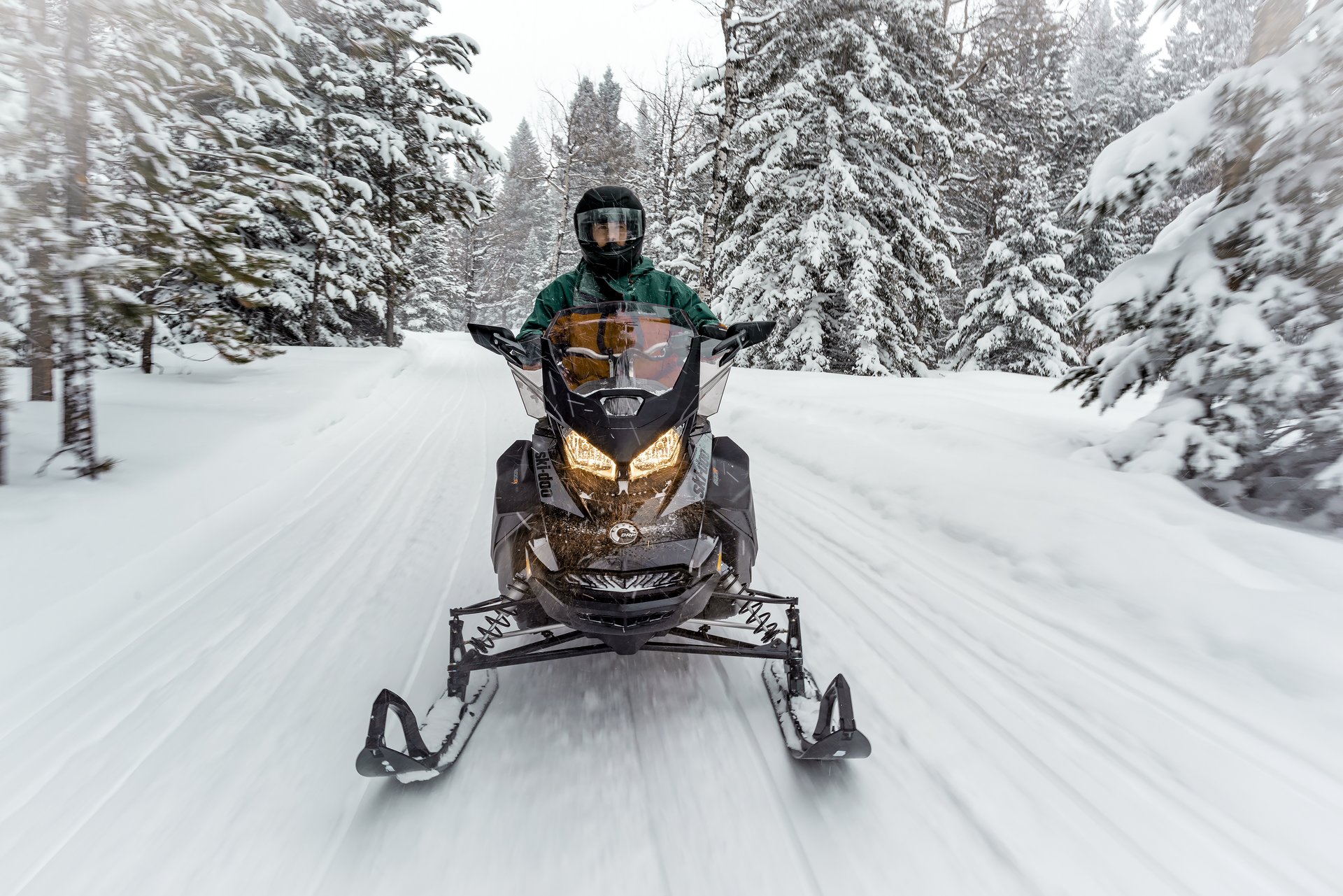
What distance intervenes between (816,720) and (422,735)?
1.37 m

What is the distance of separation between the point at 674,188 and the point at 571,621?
23.5 metres

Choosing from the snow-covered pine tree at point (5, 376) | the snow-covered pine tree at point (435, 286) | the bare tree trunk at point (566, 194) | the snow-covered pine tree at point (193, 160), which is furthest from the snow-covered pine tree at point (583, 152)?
the snow-covered pine tree at point (5, 376)

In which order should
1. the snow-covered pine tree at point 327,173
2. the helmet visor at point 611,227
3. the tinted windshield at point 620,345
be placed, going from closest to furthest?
the tinted windshield at point 620,345 → the helmet visor at point 611,227 → the snow-covered pine tree at point 327,173

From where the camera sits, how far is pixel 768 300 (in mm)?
13406

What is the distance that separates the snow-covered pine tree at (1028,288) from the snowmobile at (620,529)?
17811mm

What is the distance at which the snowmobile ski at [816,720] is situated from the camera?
2014 mm

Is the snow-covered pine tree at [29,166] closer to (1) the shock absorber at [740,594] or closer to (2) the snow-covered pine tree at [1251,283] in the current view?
(1) the shock absorber at [740,594]

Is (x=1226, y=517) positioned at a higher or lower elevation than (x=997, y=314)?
lower

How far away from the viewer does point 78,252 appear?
4.18m

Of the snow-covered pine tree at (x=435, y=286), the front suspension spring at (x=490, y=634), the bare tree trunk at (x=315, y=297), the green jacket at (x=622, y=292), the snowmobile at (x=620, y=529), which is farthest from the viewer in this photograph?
the snow-covered pine tree at (x=435, y=286)

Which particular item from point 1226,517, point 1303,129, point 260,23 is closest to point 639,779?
point 1226,517

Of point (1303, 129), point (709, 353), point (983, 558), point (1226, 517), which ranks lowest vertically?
point (983, 558)

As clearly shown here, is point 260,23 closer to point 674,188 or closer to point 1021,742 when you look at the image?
point 1021,742

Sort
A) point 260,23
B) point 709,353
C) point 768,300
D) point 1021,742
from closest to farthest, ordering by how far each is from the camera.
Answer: point 1021,742
point 709,353
point 260,23
point 768,300
